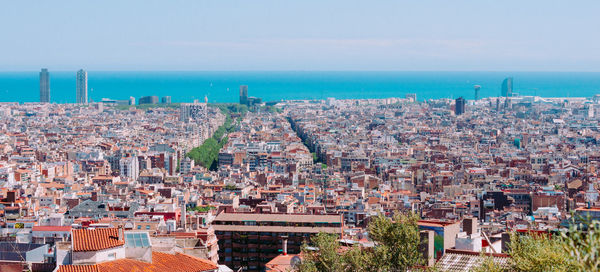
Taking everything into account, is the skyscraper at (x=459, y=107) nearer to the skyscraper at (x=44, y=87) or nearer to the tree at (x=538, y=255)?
the skyscraper at (x=44, y=87)

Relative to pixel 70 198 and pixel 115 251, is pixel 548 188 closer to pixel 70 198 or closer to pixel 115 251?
pixel 70 198

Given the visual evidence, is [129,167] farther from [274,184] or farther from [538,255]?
[538,255]

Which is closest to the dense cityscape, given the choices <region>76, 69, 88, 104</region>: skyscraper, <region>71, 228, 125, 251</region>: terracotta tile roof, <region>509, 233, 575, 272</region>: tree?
<region>71, 228, 125, 251</region>: terracotta tile roof

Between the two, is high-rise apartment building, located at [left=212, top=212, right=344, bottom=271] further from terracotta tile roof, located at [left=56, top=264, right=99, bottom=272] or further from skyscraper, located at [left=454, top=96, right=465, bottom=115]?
skyscraper, located at [left=454, top=96, right=465, bottom=115]

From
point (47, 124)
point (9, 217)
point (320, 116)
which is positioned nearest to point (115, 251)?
point (9, 217)

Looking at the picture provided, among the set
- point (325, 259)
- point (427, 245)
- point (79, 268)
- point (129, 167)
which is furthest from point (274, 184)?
point (79, 268)

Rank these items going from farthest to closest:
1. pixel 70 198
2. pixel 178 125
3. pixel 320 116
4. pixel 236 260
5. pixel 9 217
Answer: pixel 320 116 → pixel 178 125 → pixel 70 198 → pixel 9 217 → pixel 236 260
